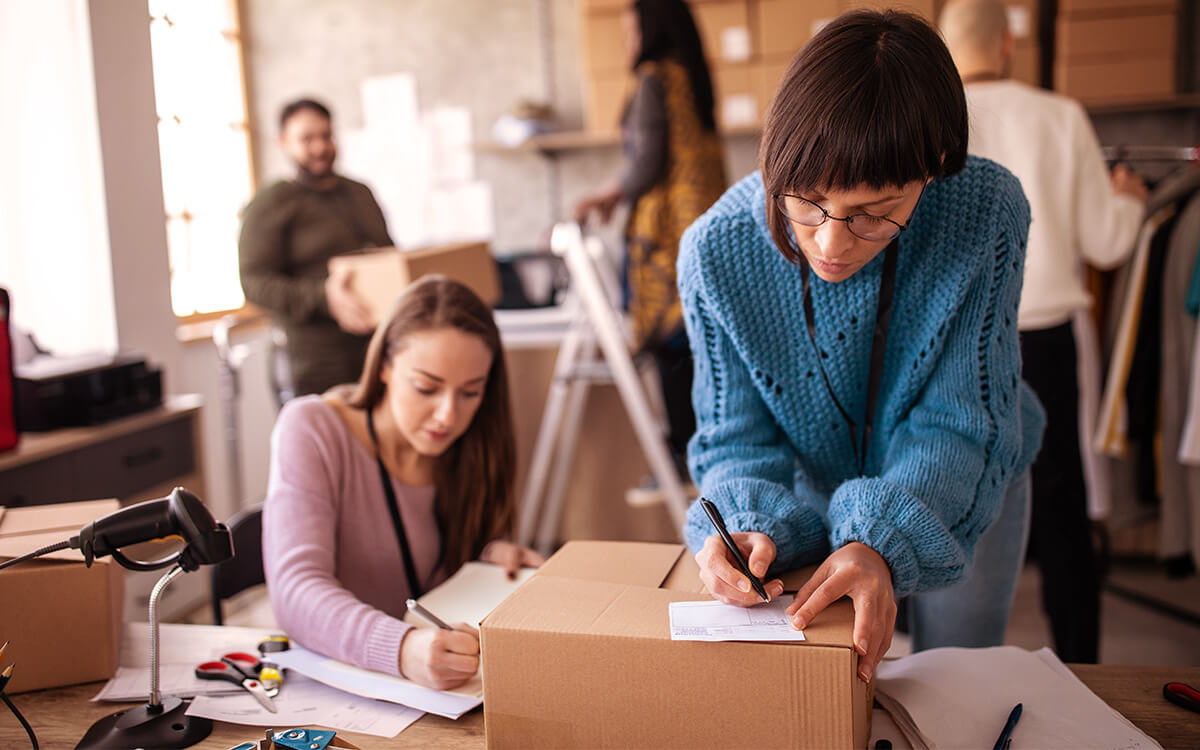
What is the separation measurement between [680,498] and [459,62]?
9.01ft

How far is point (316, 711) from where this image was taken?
1.05 meters

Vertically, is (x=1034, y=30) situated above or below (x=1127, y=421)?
above

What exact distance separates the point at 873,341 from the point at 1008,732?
428mm

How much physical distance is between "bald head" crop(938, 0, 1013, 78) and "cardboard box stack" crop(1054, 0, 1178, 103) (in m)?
1.91

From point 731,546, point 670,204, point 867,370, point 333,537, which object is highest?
point 670,204

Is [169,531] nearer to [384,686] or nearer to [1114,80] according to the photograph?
[384,686]

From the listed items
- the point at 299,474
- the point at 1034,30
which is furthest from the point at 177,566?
the point at 1034,30

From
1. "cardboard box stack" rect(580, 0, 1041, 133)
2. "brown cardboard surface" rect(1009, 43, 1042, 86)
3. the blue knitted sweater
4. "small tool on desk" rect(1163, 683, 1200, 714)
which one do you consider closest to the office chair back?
the blue knitted sweater

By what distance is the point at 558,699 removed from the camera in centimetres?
86

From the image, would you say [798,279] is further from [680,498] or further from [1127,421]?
[1127,421]

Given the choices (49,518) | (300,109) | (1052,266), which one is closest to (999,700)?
(49,518)

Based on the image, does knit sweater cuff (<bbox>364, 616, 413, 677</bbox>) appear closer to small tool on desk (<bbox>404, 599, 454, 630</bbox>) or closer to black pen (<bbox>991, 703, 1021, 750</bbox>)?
small tool on desk (<bbox>404, 599, 454, 630</bbox>)

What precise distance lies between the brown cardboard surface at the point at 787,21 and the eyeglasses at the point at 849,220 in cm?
321

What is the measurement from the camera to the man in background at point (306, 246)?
2.74 metres
